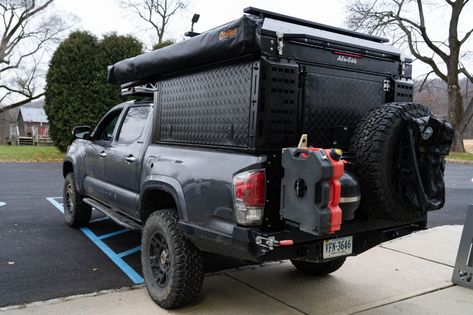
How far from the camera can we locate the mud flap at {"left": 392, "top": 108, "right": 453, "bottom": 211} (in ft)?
10.2

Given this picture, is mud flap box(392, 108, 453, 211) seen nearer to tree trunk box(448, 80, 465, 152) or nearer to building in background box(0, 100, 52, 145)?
tree trunk box(448, 80, 465, 152)

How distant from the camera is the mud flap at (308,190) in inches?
108

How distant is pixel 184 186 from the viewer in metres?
3.54

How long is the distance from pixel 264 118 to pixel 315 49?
79cm

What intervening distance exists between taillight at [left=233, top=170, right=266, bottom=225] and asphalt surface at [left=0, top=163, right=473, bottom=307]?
1674 millimetres

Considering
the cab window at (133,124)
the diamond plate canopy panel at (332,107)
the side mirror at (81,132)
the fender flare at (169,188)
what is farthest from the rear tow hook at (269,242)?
the side mirror at (81,132)

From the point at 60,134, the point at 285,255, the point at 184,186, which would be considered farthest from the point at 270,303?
the point at 60,134

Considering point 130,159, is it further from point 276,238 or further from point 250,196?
point 276,238

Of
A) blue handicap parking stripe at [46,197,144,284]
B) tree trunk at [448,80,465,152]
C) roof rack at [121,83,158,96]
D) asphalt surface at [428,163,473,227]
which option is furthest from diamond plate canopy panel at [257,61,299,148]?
tree trunk at [448,80,465,152]

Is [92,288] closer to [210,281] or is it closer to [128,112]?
[210,281]

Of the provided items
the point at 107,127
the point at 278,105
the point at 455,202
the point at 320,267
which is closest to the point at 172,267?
the point at 278,105

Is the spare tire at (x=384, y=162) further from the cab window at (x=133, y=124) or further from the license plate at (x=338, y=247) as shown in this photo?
the cab window at (x=133, y=124)

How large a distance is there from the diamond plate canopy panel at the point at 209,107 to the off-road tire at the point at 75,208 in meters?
2.76

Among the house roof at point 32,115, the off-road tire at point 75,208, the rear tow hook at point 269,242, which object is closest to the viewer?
the rear tow hook at point 269,242
